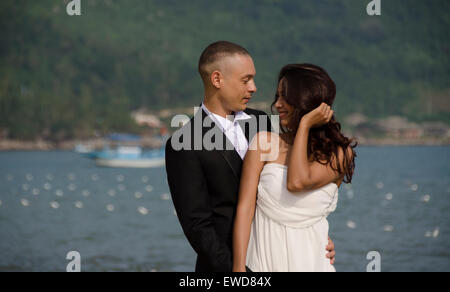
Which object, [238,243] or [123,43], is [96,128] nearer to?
[123,43]

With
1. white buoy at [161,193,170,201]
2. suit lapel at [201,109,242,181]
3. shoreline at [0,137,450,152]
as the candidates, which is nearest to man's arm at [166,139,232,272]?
suit lapel at [201,109,242,181]

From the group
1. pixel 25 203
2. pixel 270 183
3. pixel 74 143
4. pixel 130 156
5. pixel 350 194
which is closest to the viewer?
pixel 270 183

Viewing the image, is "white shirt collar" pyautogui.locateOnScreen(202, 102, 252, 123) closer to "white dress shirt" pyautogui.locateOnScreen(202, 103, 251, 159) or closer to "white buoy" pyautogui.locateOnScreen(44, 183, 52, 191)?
"white dress shirt" pyautogui.locateOnScreen(202, 103, 251, 159)

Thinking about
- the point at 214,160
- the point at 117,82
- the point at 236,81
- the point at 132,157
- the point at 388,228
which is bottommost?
the point at 132,157

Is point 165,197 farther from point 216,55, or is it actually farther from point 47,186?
point 216,55

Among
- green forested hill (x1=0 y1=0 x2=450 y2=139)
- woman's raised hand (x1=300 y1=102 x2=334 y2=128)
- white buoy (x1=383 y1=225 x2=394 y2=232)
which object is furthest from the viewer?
green forested hill (x1=0 y1=0 x2=450 y2=139)

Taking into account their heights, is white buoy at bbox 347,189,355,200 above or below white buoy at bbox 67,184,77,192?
above

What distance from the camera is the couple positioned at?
3354mm

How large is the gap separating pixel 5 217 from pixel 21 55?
515ft

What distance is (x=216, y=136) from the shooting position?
11.9 feet

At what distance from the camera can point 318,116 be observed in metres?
3.30

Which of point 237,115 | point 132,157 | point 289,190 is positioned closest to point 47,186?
point 132,157

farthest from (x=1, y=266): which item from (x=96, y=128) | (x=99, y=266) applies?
(x=96, y=128)

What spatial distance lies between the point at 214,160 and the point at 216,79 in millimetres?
486
